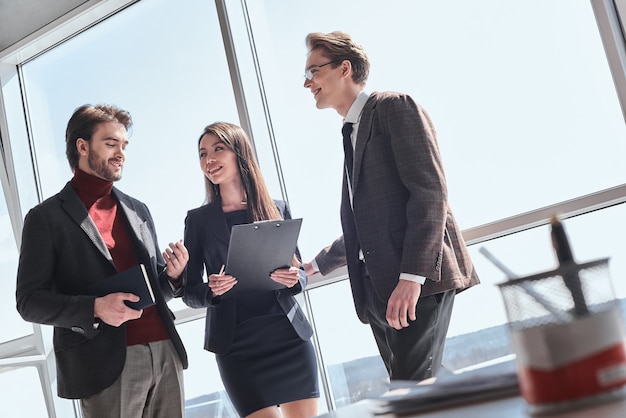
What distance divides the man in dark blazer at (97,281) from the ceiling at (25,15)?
69.7 inches

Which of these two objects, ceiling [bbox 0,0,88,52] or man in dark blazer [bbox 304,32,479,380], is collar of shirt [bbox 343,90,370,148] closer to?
man in dark blazer [bbox 304,32,479,380]

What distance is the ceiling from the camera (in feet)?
14.2

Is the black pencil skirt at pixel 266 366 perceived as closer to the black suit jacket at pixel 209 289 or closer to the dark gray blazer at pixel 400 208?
the black suit jacket at pixel 209 289

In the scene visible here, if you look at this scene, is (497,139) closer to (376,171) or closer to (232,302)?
(376,171)

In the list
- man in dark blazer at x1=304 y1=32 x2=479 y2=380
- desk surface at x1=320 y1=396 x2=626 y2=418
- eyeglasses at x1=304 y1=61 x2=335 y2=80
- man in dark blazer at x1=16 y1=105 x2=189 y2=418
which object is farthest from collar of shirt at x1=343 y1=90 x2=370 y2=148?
desk surface at x1=320 y1=396 x2=626 y2=418

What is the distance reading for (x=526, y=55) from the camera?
9.80 feet

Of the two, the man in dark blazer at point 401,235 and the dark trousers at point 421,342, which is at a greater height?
the man in dark blazer at point 401,235

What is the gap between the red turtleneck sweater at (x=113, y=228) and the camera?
2643 millimetres

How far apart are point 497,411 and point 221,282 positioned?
1.94 m

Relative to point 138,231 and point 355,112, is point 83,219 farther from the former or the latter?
point 355,112

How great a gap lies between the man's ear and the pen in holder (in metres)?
2.43

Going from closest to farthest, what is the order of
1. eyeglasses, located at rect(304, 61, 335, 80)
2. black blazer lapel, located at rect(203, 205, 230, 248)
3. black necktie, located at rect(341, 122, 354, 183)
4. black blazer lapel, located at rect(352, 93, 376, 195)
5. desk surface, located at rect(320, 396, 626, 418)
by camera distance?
desk surface, located at rect(320, 396, 626, 418)
black blazer lapel, located at rect(352, 93, 376, 195)
black necktie, located at rect(341, 122, 354, 183)
eyeglasses, located at rect(304, 61, 335, 80)
black blazer lapel, located at rect(203, 205, 230, 248)

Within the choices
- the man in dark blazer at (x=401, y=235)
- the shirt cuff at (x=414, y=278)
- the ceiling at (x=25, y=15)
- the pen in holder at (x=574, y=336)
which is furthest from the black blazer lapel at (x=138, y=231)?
the pen in holder at (x=574, y=336)

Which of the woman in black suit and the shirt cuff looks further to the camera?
the woman in black suit
